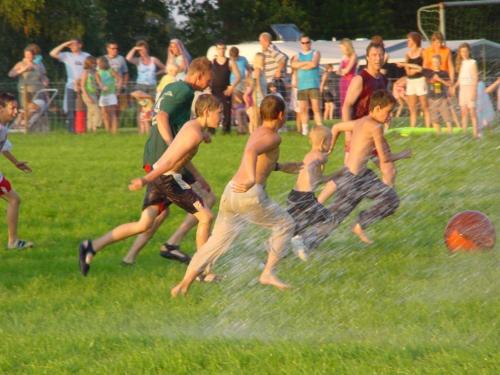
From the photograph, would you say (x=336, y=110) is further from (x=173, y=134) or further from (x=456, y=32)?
(x=173, y=134)

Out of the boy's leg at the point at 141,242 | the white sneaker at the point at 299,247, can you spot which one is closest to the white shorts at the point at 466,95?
the white sneaker at the point at 299,247

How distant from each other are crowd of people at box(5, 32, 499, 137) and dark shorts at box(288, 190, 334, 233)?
25.2 ft

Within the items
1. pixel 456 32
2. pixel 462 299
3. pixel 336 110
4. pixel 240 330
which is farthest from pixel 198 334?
pixel 456 32

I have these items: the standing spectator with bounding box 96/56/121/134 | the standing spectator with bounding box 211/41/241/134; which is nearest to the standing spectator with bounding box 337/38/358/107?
the standing spectator with bounding box 211/41/241/134

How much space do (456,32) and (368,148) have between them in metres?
21.4

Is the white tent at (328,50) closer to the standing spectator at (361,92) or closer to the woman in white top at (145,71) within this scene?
the woman in white top at (145,71)

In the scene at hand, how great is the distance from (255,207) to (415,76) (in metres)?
12.7

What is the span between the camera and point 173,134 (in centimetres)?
1023

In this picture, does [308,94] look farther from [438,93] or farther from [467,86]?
[467,86]

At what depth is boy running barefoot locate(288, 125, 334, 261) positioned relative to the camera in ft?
35.1

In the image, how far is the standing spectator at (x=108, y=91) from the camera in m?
24.8

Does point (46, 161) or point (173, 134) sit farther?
point (46, 161)

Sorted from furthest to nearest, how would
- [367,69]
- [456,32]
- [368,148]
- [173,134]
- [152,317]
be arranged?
[456,32] → [367,69] → [368,148] → [173,134] → [152,317]

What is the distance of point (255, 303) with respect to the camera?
870 cm
